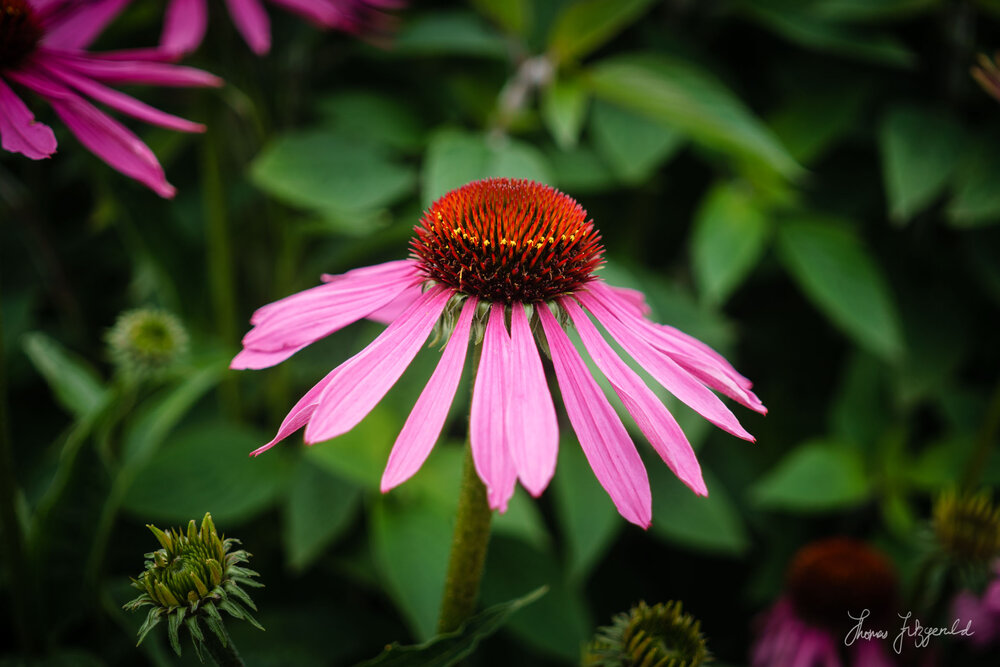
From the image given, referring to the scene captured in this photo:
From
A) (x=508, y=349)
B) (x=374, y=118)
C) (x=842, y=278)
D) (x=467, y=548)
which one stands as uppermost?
(x=842, y=278)

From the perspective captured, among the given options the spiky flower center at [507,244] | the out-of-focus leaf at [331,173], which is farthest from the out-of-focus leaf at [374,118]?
the spiky flower center at [507,244]

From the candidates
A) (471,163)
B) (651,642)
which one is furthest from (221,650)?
(471,163)

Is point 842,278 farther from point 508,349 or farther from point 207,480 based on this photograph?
point 207,480

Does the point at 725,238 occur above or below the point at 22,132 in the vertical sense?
above

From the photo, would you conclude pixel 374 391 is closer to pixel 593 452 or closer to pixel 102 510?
pixel 593 452

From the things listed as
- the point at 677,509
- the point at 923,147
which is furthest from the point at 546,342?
the point at 923,147

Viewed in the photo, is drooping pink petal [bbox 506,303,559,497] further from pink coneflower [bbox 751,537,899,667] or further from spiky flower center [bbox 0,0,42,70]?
pink coneflower [bbox 751,537,899,667]

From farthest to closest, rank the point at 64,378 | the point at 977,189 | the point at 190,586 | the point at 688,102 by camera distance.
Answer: the point at 977,189, the point at 688,102, the point at 64,378, the point at 190,586

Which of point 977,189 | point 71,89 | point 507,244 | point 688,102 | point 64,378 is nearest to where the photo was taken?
point 507,244
